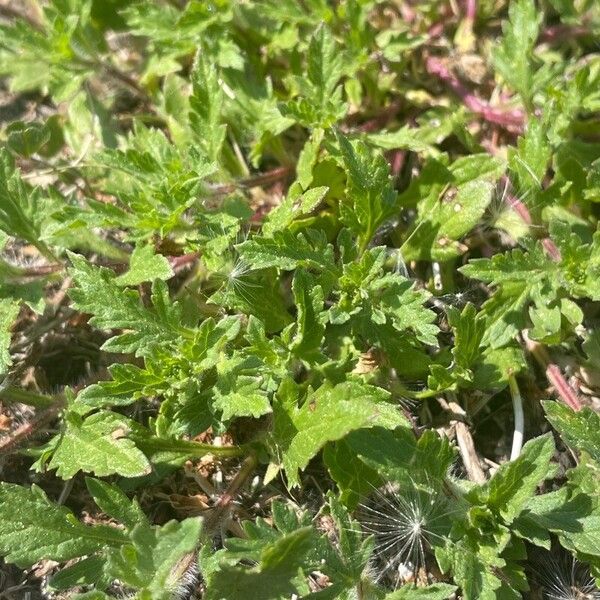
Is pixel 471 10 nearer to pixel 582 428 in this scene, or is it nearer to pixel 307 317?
pixel 307 317

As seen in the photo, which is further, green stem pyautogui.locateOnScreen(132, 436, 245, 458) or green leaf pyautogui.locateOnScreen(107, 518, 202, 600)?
green stem pyautogui.locateOnScreen(132, 436, 245, 458)

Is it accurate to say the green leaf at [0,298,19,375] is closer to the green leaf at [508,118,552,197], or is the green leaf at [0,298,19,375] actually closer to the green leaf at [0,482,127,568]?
the green leaf at [0,482,127,568]

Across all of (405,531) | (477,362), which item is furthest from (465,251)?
(405,531)

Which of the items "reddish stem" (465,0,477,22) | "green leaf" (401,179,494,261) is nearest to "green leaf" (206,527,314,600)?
"green leaf" (401,179,494,261)

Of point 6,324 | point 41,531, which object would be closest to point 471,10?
point 6,324

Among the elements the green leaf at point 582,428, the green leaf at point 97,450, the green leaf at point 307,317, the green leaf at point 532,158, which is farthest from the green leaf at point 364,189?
the green leaf at point 97,450
